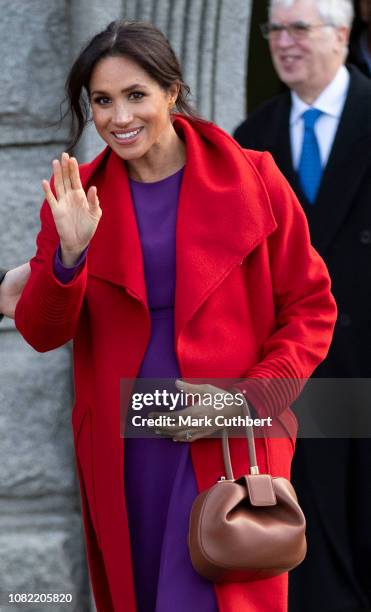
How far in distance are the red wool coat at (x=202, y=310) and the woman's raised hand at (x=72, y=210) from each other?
0.08m

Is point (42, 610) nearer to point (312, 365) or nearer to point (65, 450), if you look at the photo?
point (65, 450)

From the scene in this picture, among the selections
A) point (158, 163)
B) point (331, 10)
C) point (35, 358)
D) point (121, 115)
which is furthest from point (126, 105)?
point (331, 10)

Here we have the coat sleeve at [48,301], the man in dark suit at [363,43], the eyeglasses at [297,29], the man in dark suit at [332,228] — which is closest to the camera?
the coat sleeve at [48,301]

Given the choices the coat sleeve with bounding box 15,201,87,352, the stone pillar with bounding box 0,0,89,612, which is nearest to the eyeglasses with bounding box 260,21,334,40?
the stone pillar with bounding box 0,0,89,612

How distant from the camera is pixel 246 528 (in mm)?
3314

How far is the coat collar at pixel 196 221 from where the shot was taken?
349cm

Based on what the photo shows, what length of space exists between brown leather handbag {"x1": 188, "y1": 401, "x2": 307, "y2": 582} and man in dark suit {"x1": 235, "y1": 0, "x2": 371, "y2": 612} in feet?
5.16

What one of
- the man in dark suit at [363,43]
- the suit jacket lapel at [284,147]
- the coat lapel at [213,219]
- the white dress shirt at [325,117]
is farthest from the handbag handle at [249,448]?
the man in dark suit at [363,43]

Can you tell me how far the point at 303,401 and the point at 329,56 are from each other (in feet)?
3.53

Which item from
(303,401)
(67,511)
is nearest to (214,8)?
(303,401)

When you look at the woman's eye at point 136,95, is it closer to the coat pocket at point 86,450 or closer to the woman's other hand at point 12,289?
the woman's other hand at point 12,289

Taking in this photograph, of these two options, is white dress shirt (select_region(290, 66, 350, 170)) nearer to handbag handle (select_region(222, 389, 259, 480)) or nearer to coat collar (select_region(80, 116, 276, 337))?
coat collar (select_region(80, 116, 276, 337))

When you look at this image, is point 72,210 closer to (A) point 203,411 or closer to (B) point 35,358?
(A) point 203,411

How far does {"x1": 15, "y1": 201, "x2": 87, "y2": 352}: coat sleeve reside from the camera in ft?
11.2
